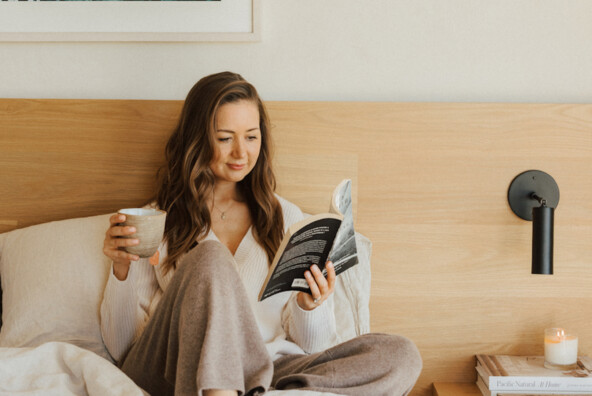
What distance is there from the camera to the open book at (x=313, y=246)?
115cm

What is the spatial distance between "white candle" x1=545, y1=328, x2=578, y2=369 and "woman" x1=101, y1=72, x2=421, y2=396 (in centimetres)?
51

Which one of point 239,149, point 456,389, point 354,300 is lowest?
point 456,389

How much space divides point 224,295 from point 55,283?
1.89 feet

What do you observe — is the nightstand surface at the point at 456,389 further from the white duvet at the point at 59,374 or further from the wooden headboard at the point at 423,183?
the white duvet at the point at 59,374

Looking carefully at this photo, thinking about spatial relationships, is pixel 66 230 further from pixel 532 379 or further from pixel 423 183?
pixel 532 379

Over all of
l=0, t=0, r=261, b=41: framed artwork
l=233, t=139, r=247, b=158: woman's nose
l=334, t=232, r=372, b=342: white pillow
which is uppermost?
l=0, t=0, r=261, b=41: framed artwork

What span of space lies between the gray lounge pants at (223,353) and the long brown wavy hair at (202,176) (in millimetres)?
300

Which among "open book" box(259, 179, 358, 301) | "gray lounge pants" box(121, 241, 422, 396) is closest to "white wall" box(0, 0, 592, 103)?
"open book" box(259, 179, 358, 301)

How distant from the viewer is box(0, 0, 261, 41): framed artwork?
1671mm

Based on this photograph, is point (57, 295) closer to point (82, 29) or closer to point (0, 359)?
point (0, 359)

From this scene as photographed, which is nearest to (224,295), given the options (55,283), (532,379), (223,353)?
(223,353)

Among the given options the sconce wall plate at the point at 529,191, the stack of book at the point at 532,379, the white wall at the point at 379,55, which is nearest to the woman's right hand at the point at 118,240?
the white wall at the point at 379,55

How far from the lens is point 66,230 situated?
1.55m

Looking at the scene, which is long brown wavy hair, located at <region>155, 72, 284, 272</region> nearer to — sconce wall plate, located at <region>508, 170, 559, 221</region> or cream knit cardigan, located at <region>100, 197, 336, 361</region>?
cream knit cardigan, located at <region>100, 197, 336, 361</region>
